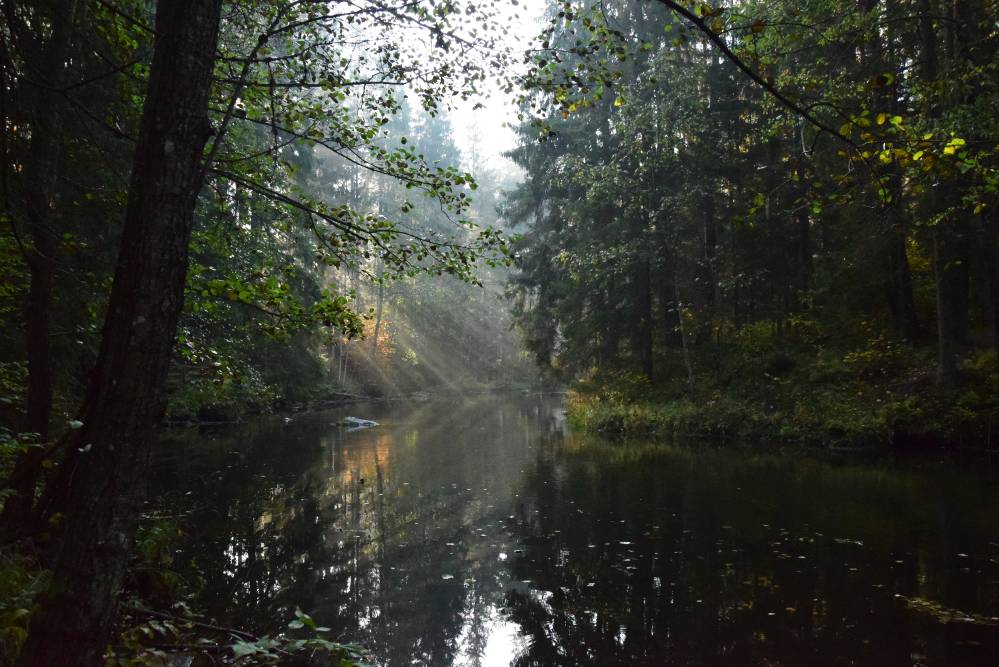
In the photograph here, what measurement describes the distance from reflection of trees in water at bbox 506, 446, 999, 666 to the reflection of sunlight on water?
128mm

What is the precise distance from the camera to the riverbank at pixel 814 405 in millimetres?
13758

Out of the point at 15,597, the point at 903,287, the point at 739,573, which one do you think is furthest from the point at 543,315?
the point at 15,597

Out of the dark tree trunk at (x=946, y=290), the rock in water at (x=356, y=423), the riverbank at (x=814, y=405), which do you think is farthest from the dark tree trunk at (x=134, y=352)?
the rock in water at (x=356, y=423)

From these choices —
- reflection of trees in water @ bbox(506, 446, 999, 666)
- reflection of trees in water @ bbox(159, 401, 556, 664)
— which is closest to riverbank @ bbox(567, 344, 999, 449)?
reflection of trees in water @ bbox(506, 446, 999, 666)

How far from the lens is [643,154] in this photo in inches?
789

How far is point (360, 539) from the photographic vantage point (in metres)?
8.90

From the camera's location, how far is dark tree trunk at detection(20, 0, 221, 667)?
244 centimetres

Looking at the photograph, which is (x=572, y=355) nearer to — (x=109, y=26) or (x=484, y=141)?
(x=109, y=26)

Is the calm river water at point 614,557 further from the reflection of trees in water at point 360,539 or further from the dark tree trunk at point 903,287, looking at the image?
the dark tree trunk at point 903,287

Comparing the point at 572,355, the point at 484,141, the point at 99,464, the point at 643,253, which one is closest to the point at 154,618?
the point at 99,464

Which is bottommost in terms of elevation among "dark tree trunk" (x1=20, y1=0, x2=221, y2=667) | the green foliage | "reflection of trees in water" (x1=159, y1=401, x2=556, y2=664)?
"reflection of trees in water" (x1=159, y1=401, x2=556, y2=664)

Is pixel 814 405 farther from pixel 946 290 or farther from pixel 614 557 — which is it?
pixel 614 557

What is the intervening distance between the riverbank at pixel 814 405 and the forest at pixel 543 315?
0.29 ft

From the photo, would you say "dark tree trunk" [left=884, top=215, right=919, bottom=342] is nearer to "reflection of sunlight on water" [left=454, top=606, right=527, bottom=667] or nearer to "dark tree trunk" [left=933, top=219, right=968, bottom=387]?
"dark tree trunk" [left=933, top=219, right=968, bottom=387]
